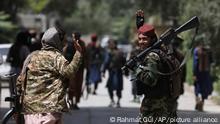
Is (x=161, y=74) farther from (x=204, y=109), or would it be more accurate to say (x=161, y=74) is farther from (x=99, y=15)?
(x=99, y=15)

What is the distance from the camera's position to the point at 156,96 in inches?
296

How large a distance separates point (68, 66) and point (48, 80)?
27 centimetres

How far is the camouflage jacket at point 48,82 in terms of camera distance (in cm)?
754

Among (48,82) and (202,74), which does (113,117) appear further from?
(48,82)

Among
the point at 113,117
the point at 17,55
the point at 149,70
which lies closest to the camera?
the point at 149,70

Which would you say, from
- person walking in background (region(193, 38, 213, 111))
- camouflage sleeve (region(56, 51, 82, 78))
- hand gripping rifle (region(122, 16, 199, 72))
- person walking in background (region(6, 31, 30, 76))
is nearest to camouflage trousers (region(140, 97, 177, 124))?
hand gripping rifle (region(122, 16, 199, 72))

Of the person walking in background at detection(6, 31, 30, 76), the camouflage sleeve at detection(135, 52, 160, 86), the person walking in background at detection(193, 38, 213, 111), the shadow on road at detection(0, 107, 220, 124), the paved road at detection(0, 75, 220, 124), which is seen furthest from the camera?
the person walking in background at detection(193, 38, 213, 111)

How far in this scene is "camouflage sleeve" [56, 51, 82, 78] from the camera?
296 inches

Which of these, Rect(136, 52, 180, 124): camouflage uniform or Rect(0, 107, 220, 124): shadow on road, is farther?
Rect(0, 107, 220, 124): shadow on road

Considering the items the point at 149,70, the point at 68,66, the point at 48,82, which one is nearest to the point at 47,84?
the point at 48,82

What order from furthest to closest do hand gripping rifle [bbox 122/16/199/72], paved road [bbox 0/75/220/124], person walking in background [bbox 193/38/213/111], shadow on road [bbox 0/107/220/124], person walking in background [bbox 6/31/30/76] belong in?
1. person walking in background [bbox 193/38/213/111]
2. person walking in background [bbox 6/31/30/76]
3. paved road [bbox 0/75/220/124]
4. shadow on road [bbox 0/107/220/124]
5. hand gripping rifle [bbox 122/16/199/72]

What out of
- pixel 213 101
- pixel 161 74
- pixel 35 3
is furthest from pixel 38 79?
pixel 35 3

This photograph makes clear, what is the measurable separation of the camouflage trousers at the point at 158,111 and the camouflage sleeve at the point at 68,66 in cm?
86

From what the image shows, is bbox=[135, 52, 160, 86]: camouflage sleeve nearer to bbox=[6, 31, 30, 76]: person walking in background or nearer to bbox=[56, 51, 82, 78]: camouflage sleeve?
bbox=[56, 51, 82, 78]: camouflage sleeve
